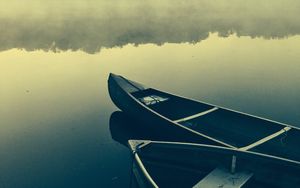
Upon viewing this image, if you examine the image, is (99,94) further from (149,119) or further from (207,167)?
(207,167)

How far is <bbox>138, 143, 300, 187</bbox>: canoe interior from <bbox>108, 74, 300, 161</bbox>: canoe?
75 cm

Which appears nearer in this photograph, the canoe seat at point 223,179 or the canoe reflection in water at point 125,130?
the canoe seat at point 223,179

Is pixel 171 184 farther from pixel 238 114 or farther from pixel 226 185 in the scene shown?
pixel 238 114

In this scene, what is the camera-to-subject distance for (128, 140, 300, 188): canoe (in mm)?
10891

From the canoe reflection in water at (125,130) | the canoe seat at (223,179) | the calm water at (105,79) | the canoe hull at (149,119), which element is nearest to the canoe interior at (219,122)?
the canoe hull at (149,119)

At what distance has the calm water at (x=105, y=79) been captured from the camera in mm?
14930

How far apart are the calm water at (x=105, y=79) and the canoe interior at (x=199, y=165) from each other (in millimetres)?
1694

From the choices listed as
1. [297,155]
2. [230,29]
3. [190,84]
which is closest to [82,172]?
[297,155]

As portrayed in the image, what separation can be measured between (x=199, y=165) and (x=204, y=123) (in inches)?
176

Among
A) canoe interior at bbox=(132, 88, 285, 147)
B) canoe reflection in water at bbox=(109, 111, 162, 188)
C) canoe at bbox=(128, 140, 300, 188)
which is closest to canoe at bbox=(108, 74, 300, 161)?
canoe interior at bbox=(132, 88, 285, 147)

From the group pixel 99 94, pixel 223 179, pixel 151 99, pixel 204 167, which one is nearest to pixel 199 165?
pixel 204 167

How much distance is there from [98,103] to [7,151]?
7.12 meters

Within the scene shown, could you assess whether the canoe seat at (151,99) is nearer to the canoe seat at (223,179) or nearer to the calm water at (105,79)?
the calm water at (105,79)

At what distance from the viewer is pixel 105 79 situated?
27344 mm
